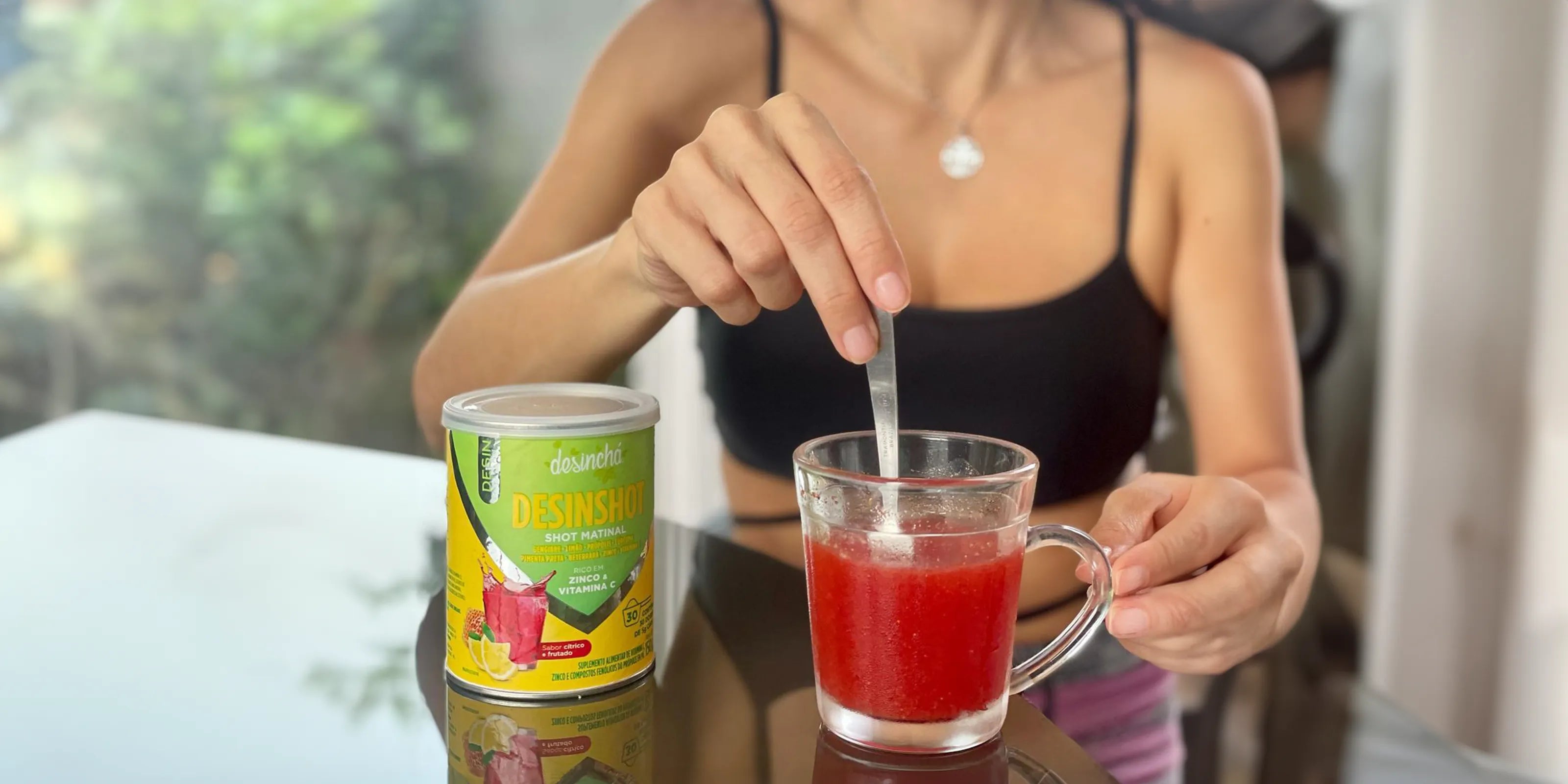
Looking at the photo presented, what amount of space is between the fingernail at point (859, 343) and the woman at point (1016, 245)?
17.7 inches

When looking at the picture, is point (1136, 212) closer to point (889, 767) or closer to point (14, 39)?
point (889, 767)

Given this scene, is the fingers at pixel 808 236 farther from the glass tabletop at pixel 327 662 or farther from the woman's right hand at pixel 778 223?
the glass tabletop at pixel 327 662

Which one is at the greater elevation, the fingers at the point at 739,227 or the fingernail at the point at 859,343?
the fingers at the point at 739,227

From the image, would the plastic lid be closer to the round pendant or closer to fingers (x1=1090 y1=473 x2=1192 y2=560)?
fingers (x1=1090 y1=473 x2=1192 y2=560)

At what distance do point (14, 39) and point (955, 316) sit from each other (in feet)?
6.58

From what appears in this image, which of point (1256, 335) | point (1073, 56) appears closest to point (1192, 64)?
point (1073, 56)

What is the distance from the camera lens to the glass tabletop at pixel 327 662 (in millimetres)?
520

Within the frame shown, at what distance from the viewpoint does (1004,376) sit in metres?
1.19

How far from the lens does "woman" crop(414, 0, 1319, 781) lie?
1165 millimetres

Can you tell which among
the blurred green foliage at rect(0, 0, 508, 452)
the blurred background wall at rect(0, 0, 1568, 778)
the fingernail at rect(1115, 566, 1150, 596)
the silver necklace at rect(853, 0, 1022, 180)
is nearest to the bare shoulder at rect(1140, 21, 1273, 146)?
the silver necklace at rect(853, 0, 1022, 180)

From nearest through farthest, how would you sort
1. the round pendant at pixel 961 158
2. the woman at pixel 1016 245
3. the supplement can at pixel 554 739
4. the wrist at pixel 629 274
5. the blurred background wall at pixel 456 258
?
1. the supplement can at pixel 554 739
2. the wrist at pixel 629 274
3. the woman at pixel 1016 245
4. the round pendant at pixel 961 158
5. the blurred background wall at pixel 456 258

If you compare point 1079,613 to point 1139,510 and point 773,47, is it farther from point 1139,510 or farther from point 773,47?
point 773,47

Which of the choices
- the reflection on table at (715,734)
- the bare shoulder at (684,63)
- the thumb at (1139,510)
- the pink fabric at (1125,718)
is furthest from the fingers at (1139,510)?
the bare shoulder at (684,63)

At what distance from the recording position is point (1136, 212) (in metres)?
1.26
